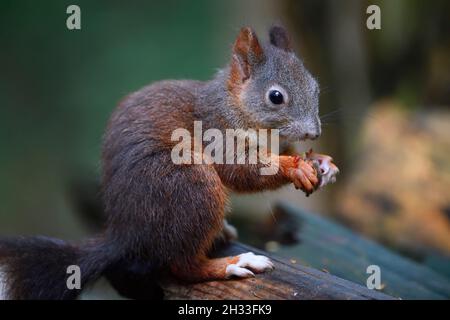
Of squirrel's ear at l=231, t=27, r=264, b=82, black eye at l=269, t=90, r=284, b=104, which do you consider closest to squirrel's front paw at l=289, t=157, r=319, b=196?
black eye at l=269, t=90, r=284, b=104

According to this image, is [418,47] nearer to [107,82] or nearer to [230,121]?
[107,82]

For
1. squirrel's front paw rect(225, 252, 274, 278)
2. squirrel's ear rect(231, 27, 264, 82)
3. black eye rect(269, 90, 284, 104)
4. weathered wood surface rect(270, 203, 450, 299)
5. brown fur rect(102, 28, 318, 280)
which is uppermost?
squirrel's ear rect(231, 27, 264, 82)

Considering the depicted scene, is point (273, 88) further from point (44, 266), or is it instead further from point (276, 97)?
point (44, 266)

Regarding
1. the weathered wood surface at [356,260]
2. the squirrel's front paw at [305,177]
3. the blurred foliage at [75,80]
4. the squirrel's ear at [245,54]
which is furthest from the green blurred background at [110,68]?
the squirrel's front paw at [305,177]

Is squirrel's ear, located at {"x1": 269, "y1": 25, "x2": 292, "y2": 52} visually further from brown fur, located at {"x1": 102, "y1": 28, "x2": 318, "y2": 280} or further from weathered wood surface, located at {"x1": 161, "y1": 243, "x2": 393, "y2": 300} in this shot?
weathered wood surface, located at {"x1": 161, "y1": 243, "x2": 393, "y2": 300}
